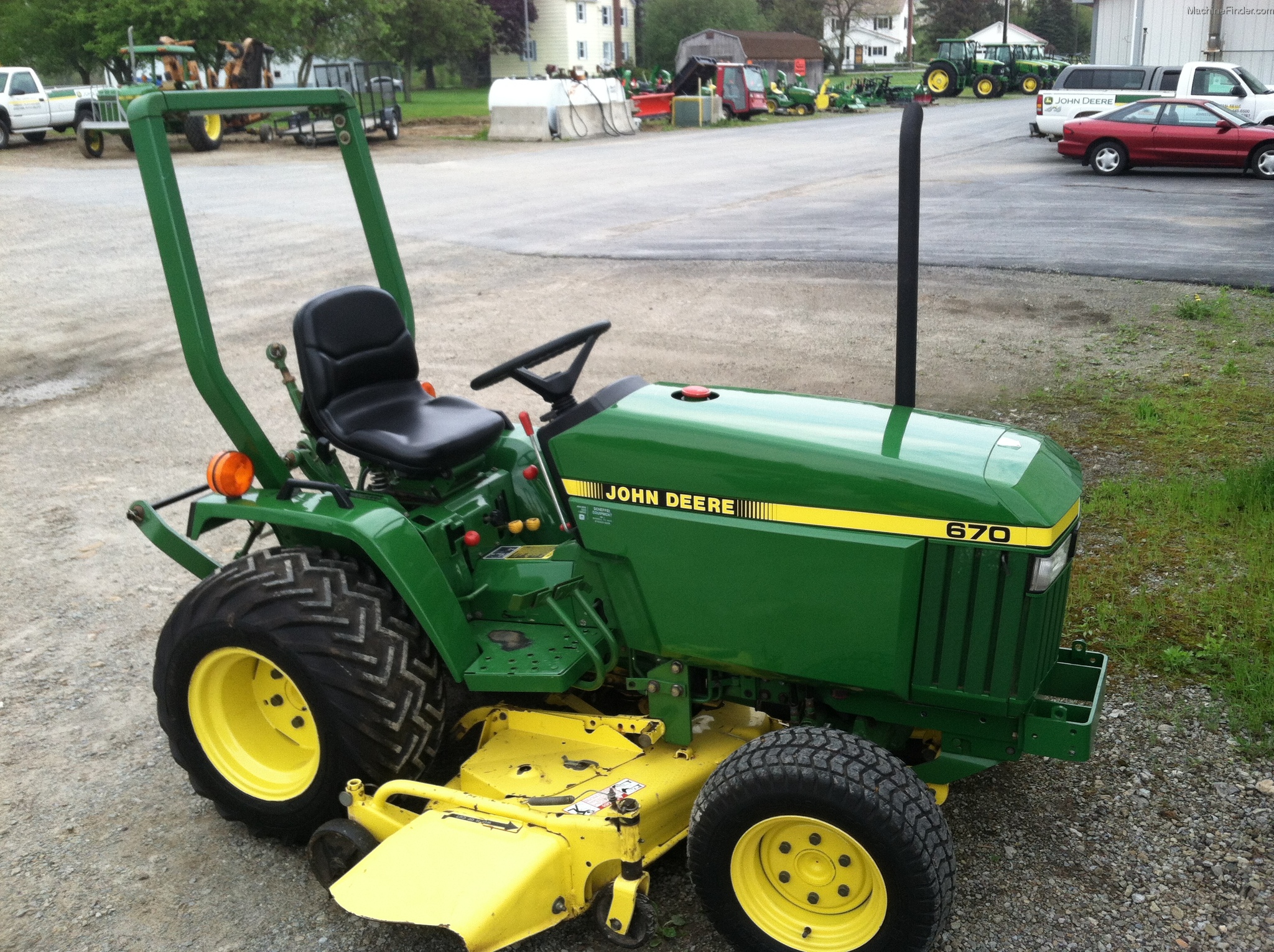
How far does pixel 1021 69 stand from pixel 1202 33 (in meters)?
15.7

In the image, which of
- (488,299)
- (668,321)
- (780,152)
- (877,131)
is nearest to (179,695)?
(668,321)

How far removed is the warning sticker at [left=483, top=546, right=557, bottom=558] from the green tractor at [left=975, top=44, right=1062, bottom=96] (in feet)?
141

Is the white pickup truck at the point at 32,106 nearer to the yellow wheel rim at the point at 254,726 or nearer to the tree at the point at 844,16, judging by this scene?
the yellow wheel rim at the point at 254,726

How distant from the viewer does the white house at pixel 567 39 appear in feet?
221

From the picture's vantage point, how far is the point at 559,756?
3.27m

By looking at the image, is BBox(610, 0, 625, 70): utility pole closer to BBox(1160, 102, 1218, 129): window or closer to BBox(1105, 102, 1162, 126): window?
BBox(1105, 102, 1162, 126): window

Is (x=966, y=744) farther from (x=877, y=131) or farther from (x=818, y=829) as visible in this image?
(x=877, y=131)

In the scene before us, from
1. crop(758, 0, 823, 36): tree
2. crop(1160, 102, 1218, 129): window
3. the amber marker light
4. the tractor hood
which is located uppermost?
crop(758, 0, 823, 36): tree

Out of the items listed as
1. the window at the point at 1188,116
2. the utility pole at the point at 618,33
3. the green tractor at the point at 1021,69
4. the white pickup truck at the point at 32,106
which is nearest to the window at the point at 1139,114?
the window at the point at 1188,116

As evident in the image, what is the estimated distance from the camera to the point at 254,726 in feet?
11.7

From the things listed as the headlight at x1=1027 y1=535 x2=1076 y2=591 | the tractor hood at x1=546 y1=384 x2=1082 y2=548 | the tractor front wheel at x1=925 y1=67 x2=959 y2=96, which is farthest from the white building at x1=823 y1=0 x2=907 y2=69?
the headlight at x1=1027 y1=535 x2=1076 y2=591

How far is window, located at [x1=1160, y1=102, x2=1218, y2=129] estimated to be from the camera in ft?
57.9

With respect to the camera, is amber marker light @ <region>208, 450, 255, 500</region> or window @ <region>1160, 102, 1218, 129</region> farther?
window @ <region>1160, 102, 1218, 129</region>

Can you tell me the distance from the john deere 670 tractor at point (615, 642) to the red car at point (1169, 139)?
A: 1685 centimetres
